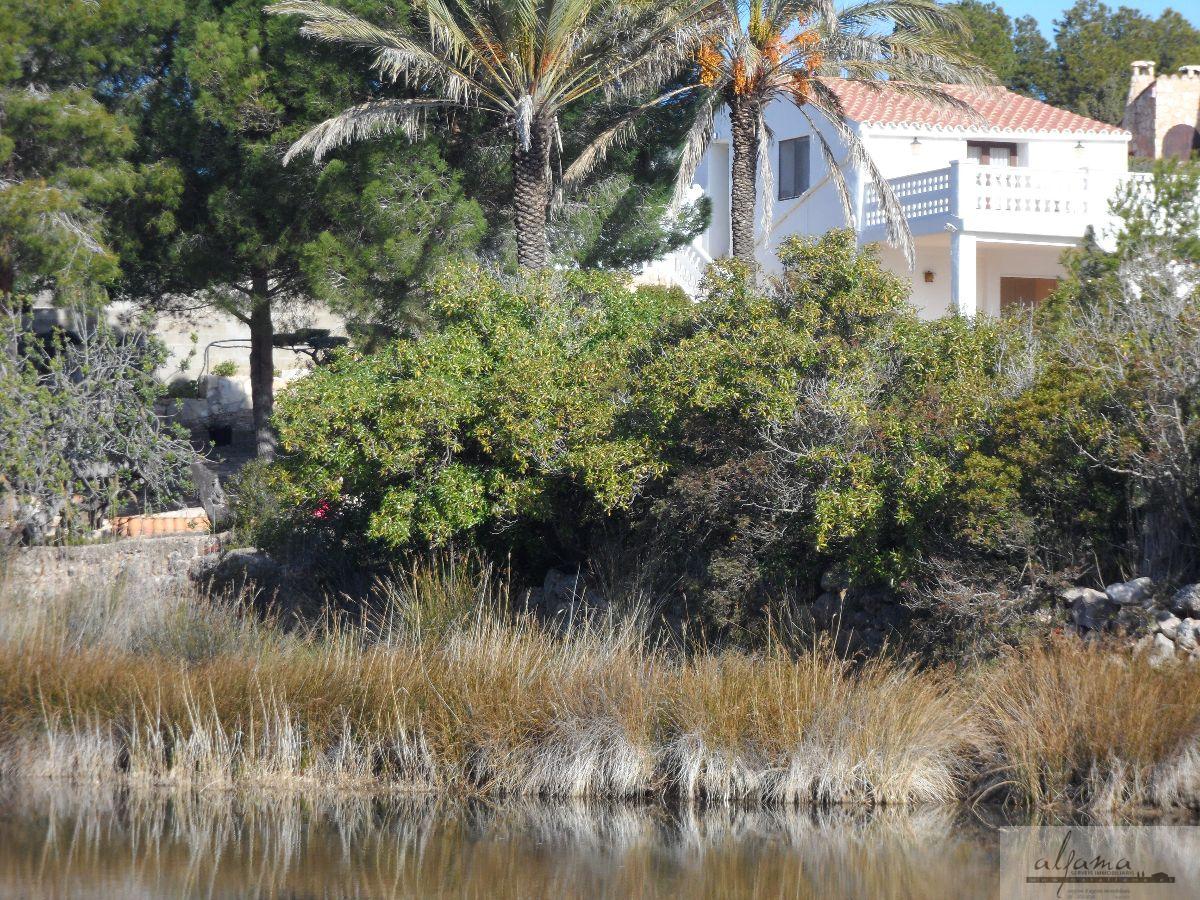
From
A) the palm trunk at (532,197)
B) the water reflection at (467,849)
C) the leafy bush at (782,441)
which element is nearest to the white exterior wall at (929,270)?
the palm trunk at (532,197)

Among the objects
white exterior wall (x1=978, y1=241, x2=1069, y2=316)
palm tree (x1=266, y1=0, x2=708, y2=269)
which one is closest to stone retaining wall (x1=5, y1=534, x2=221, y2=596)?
palm tree (x1=266, y1=0, x2=708, y2=269)

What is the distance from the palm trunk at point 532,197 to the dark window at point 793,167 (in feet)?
38.1

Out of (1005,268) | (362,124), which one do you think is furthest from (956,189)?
(362,124)

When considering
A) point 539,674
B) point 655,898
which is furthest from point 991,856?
point 539,674

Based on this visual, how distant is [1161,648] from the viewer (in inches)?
427

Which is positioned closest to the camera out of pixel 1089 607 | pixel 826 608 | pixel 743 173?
pixel 1089 607

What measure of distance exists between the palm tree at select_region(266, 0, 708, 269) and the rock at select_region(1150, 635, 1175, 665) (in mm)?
10128

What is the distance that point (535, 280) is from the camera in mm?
15727

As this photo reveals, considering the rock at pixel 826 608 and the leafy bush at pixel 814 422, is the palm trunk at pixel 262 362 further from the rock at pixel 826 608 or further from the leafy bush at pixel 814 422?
the rock at pixel 826 608

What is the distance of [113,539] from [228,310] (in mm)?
4159

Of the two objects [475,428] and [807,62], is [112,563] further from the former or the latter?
[807,62]

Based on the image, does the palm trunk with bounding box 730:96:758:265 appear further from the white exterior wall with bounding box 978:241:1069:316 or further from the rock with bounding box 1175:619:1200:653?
the rock with bounding box 1175:619:1200:653

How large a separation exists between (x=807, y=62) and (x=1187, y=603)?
37.3ft

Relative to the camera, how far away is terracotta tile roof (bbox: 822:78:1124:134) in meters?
27.2
